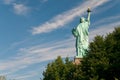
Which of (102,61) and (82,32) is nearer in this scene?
(102,61)

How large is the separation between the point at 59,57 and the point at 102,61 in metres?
16.5

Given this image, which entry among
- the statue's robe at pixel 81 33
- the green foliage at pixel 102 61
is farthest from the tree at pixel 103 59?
the statue's robe at pixel 81 33

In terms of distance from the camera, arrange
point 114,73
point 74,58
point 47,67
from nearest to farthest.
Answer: point 114,73 < point 74,58 < point 47,67

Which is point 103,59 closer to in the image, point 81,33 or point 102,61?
point 102,61

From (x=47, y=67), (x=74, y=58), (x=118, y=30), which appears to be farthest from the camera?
(x=47, y=67)

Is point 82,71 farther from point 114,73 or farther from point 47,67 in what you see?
point 47,67

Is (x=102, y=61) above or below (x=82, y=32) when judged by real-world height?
below

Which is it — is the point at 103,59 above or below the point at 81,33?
below

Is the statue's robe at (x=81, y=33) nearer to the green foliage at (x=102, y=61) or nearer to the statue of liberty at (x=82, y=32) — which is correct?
the statue of liberty at (x=82, y=32)

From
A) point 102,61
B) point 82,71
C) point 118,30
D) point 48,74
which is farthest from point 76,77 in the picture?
point 48,74

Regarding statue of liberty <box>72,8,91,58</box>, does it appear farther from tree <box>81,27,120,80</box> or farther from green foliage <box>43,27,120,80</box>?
tree <box>81,27,120,80</box>

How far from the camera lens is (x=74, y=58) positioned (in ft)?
173

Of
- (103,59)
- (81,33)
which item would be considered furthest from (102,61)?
(81,33)

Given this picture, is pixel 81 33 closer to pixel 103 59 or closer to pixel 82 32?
pixel 82 32
